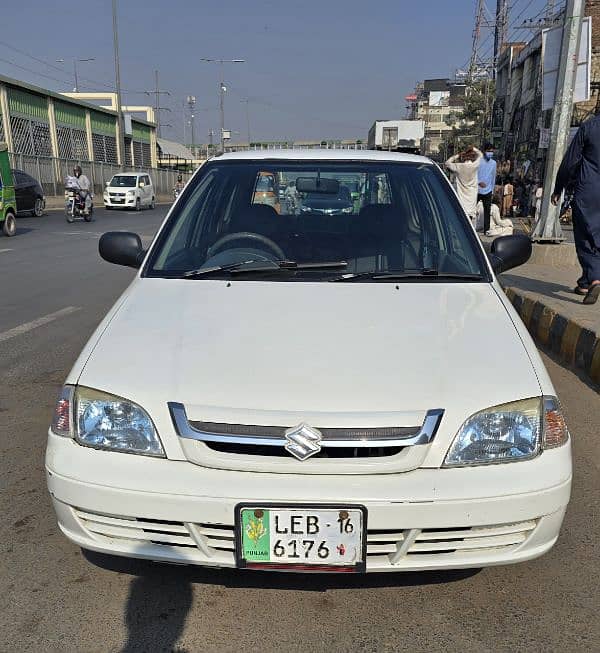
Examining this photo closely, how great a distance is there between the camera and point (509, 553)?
205 centimetres

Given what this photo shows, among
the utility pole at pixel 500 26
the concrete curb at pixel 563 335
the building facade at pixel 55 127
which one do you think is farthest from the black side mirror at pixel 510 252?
the utility pole at pixel 500 26

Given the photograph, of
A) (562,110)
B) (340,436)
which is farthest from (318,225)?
(562,110)

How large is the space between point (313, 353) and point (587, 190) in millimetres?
4343

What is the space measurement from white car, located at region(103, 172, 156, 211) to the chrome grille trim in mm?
27935

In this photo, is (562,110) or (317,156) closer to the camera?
(317,156)

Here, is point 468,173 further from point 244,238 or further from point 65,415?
point 65,415

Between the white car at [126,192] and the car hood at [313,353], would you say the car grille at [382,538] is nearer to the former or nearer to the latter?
the car hood at [313,353]

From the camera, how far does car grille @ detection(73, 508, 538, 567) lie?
1.94 metres

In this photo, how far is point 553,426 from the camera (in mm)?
2107

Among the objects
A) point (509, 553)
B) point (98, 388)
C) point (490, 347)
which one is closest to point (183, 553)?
point (98, 388)

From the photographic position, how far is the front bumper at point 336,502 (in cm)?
189

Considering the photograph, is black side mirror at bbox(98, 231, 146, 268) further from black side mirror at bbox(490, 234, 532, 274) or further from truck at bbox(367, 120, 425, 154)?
truck at bbox(367, 120, 425, 154)

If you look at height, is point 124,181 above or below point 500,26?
below

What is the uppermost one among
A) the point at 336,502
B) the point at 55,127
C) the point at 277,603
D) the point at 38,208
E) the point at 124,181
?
the point at 55,127
